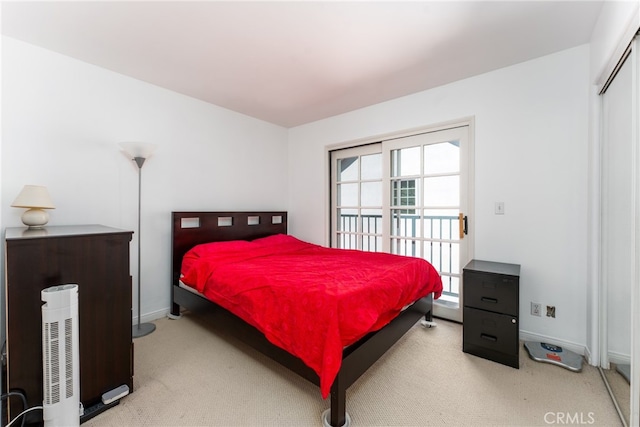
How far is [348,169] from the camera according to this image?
3.80 metres

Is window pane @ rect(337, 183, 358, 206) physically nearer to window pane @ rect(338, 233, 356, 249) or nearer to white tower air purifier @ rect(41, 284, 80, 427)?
window pane @ rect(338, 233, 356, 249)

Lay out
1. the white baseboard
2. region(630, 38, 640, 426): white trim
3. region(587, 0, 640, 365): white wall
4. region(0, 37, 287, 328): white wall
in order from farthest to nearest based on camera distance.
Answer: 1. the white baseboard
2. region(0, 37, 287, 328): white wall
3. region(587, 0, 640, 365): white wall
4. region(630, 38, 640, 426): white trim

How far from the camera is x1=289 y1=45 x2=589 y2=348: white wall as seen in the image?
2.17 m

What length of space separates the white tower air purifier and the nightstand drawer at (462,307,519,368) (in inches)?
99.5

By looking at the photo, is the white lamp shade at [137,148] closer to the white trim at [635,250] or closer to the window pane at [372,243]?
the window pane at [372,243]

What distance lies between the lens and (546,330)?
2291 millimetres

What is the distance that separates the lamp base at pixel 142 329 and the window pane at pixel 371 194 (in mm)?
2709

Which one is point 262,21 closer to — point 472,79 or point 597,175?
point 472,79

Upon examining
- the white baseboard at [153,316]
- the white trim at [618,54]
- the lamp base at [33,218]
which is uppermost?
the white trim at [618,54]

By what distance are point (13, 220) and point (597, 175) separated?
4366mm

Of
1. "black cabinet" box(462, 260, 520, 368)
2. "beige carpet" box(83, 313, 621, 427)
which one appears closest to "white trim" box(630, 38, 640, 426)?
"beige carpet" box(83, 313, 621, 427)

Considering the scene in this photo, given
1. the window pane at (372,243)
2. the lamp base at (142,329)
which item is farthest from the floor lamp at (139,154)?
the window pane at (372,243)

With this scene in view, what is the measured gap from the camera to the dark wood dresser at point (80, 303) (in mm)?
1336

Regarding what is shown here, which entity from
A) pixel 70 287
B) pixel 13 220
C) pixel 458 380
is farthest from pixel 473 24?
pixel 13 220
